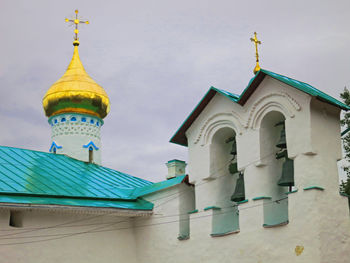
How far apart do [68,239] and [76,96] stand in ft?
19.1

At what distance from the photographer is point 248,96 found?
10.2m

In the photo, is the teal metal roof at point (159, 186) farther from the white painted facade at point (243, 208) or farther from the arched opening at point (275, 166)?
the arched opening at point (275, 166)

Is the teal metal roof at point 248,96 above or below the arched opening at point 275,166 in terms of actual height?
above

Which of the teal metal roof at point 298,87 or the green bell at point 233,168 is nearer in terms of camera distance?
the teal metal roof at point 298,87

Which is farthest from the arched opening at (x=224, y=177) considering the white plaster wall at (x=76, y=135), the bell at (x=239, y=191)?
the white plaster wall at (x=76, y=135)

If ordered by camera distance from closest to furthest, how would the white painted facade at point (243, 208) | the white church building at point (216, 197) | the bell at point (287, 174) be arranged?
the white painted facade at point (243, 208)
the white church building at point (216, 197)
the bell at point (287, 174)

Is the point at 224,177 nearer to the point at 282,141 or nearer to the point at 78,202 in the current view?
the point at 282,141

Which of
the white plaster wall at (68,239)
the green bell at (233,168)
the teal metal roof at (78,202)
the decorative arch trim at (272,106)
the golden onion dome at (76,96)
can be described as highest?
the golden onion dome at (76,96)

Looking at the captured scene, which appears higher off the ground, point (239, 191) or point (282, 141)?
point (282, 141)

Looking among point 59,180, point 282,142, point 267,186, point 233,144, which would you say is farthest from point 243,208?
point 59,180

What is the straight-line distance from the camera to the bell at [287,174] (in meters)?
9.47

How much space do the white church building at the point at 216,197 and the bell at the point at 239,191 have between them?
0.9 inches

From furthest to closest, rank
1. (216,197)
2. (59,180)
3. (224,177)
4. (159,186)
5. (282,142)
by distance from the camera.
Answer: (59,180)
(159,186)
(224,177)
(216,197)
(282,142)

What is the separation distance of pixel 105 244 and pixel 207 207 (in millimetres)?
2416
